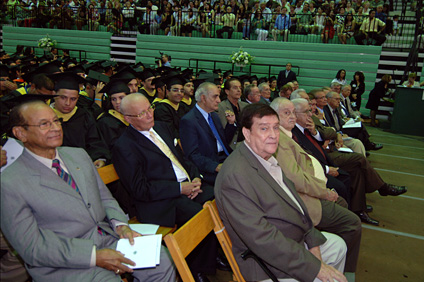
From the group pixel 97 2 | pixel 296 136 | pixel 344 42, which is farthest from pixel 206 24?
pixel 296 136

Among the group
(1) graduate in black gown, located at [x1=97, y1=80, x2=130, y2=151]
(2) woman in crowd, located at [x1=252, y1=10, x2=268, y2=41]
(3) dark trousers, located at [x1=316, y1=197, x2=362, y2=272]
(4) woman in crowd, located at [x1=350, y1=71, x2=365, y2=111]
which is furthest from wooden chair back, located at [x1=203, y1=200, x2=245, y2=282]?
(2) woman in crowd, located at [x1=252, y1=10, x2=268, y2=41]

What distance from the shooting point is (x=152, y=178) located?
332cm

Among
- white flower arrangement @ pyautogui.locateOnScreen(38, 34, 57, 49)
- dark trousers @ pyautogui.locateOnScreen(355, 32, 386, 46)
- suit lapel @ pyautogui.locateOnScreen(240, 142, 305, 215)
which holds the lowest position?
suit lapel @ pyautogui.locateOnScreen(240, 142, 305, 215)

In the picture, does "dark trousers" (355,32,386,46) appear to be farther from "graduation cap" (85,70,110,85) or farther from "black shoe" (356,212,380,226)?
"graduation cap" (85,70,110,85)

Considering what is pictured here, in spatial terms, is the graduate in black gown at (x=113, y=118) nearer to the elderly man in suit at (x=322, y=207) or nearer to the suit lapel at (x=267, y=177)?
the elderly man in suit at (x=322, y=207)

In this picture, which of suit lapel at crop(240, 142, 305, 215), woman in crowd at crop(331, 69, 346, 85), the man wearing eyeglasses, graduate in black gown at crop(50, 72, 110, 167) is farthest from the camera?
woman in crowd at crop(331, 69, 346, 85)

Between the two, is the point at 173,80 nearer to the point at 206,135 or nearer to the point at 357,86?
the point at 206,135

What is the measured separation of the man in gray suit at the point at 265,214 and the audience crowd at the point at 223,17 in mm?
13173

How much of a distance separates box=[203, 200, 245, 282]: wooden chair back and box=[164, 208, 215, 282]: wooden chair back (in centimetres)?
4

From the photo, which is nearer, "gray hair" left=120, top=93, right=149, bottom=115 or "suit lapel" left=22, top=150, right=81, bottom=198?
"suit lapel" left=22, top=150, right=81, bottom=198

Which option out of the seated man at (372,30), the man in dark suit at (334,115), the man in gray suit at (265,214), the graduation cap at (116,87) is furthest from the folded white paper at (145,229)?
the seated man at (372,30)

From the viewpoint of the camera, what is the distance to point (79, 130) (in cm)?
416

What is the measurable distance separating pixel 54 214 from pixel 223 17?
15789mm

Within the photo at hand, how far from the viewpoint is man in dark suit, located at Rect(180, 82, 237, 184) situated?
4.07 metres
